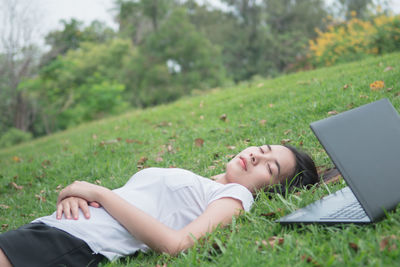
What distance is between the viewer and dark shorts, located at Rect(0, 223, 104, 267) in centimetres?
184

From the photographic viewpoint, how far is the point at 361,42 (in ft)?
29.5

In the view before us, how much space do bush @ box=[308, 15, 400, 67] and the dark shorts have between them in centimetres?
841

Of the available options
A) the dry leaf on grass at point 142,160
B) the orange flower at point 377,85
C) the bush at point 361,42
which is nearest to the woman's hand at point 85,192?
the dry leaf on grass at point 142,160

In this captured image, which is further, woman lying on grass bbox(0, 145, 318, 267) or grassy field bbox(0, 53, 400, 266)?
woman lying on grass bbox(0, 145, 318, 267)

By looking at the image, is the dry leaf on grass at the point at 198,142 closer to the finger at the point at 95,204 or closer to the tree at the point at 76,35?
the finger at the point at 95,204

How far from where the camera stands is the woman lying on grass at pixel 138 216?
186 centimetres

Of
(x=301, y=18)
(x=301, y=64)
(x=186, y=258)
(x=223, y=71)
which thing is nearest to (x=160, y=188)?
(x=186, y=258)

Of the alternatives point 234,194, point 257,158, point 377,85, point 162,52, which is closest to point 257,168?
point 257,158

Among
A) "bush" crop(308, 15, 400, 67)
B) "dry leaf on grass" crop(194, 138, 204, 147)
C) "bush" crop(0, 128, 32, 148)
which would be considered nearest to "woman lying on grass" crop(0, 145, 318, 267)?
"dry leaf on grass" crop(194, 138, 204, 147)

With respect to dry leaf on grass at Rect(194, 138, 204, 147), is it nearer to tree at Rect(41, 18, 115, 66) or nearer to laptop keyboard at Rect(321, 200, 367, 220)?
laptop keyboard at Rect(321, 200, 367, 220)

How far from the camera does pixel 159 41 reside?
643 inches

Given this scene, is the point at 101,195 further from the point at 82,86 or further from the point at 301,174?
the point at 82,86

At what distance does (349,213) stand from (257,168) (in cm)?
72

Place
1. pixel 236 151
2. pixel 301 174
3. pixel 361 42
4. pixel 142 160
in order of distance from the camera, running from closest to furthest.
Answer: pixel 301 174 → pixel 236 151 → pixel 142 160 → pixel 361 42
